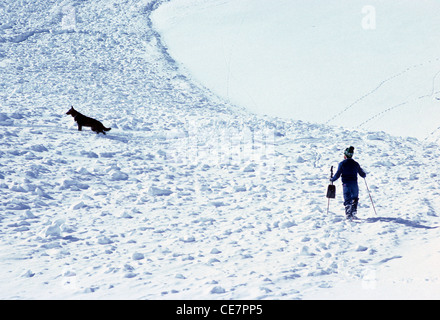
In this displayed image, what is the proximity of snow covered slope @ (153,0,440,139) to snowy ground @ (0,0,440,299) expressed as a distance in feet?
6.77

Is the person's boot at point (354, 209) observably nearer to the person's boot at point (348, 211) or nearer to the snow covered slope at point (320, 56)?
the person's boot at point (348, 211)

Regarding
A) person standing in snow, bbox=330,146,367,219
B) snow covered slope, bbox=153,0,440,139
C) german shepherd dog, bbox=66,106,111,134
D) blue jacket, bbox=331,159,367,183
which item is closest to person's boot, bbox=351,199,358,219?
person standing in snow, bbox=330,146,367,219

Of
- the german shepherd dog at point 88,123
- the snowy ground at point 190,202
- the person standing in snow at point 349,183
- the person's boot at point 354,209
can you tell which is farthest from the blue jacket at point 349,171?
the german shepherd dog at point 88,123

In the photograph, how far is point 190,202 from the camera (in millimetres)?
10352

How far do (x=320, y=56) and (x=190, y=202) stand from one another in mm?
15734

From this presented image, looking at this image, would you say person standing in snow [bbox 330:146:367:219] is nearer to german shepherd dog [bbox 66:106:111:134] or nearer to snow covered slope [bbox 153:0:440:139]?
german shepherd dog [bbox 66:106:111:134]

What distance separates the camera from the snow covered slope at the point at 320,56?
19.0 m

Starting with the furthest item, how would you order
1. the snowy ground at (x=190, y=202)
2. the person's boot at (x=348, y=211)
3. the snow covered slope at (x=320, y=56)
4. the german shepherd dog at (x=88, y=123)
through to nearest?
the snow covered slope at (x=320, y=56) < the german shepherd dog at (x=88, y=123) < the person's boot at (x=348, y=211) < the snowy ground at (x=190, y=202)

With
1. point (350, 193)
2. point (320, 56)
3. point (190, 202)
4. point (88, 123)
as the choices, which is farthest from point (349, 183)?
point (320, 56)

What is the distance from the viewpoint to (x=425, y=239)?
26.1 feet

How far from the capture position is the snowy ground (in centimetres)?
648

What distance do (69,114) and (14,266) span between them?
30.4ft

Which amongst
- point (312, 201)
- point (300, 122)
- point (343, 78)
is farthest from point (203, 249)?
point (343, 78)

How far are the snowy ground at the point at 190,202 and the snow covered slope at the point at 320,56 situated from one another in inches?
81.2
